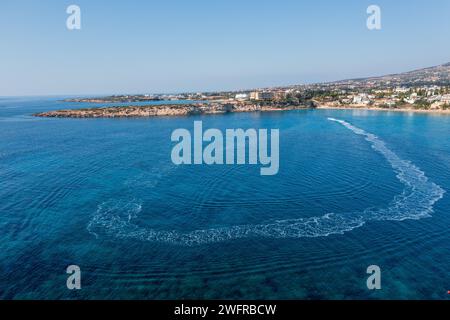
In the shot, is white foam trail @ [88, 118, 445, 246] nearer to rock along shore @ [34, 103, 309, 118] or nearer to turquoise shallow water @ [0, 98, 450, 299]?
turquoise shallow water @ [0, 98, 450, 299]

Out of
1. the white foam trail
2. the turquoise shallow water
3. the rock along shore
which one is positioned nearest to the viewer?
the turquoise shallow water

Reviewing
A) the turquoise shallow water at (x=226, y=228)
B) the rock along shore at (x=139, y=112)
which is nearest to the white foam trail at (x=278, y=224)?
the turquoise shallow water at (x=226, y=228)

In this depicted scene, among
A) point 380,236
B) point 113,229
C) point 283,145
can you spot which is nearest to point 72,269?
point 113,229

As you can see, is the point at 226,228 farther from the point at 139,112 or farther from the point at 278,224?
the point at 139,112

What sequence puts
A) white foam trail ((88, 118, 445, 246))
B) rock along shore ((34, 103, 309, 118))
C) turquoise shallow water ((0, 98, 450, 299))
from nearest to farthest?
turquoise shallow water ((0, 98, 450, 299)) < white foam trail ((88, 118, 445, 246)) < rock along shore ((34, 103, 309, 118))

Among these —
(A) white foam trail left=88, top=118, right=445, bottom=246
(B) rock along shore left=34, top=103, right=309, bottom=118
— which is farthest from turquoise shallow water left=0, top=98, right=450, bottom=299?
(B) rock along shore left=34, top=103, right=309, bottom=118

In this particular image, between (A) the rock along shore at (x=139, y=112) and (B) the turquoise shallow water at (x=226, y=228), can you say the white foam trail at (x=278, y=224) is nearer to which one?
(B) the turquoise shallow water at (x=226, y=228)
